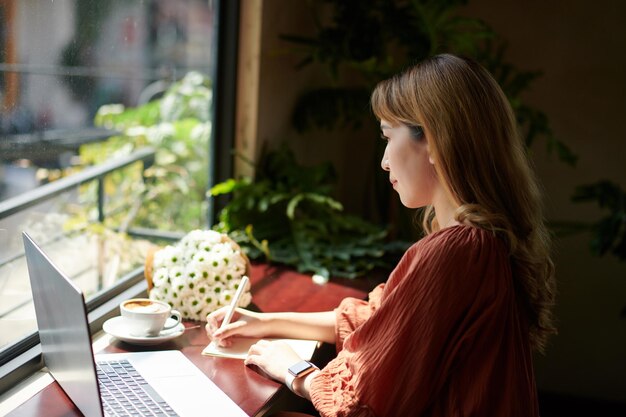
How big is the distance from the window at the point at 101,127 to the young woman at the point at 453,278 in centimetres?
86

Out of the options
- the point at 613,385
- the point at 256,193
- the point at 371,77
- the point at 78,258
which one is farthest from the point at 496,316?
the point at 613,385

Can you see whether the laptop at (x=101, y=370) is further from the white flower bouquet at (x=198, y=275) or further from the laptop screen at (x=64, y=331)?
the white flower bouquet at (x=198, y=275)

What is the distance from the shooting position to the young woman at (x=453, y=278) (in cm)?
148

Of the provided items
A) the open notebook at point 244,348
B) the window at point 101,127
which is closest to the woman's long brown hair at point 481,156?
the open notebook at point 244,348

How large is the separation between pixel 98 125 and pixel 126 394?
2406 mm

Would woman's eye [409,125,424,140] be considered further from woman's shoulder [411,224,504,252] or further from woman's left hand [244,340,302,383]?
woman's left hand [244,340,302,383]

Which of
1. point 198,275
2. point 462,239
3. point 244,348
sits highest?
point 462,239

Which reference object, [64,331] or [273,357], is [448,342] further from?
[64,331]

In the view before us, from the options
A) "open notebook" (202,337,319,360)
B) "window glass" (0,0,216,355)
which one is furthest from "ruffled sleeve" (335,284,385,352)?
"window glass" (0,0,216,355)

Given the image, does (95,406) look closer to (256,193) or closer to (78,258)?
(256,193)

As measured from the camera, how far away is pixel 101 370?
64.8 inches

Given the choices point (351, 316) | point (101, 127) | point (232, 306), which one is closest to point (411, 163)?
point (351, 316)

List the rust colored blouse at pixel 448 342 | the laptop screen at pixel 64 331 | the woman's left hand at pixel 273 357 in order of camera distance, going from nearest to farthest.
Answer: the laptop screen at pixel 64 331
the rust colored blouse at pixel 448 342
the woman's left hand at pixel 273 357

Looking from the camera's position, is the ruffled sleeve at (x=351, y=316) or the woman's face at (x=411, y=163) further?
the ruffled sleeve at (x=351, y=316)
